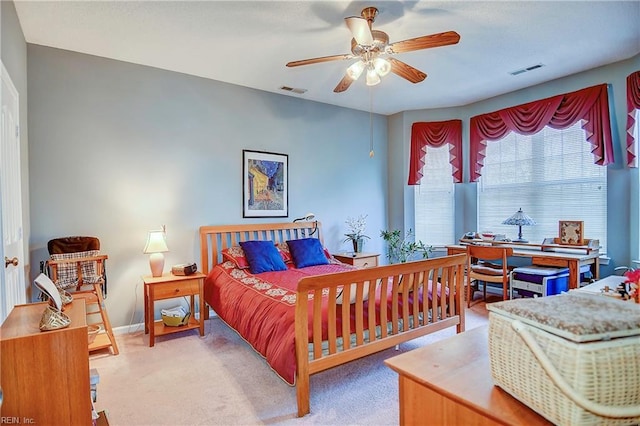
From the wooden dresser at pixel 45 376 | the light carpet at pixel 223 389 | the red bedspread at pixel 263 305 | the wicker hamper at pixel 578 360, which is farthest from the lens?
the red bedspread at pixel 263 305

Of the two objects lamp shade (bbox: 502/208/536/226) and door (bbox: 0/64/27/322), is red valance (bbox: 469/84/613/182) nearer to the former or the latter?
lamp shade (bbox: 502/208/536/226)

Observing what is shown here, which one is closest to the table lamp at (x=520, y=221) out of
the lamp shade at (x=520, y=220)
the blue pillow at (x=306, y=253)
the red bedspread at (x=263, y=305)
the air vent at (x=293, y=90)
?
the lamp shade at (x=520, y=220)

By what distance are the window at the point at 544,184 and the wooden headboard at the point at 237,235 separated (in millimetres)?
2730

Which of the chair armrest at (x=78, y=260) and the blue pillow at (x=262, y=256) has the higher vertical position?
the chair armrest at (x=78, y=260)

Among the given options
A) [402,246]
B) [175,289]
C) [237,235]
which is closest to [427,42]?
[237,235]

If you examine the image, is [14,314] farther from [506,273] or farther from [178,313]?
[506,273]

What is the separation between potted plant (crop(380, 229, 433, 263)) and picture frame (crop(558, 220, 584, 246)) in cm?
169

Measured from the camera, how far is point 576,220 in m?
4.21

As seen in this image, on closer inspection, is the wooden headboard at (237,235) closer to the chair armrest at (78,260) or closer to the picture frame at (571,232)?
the chair armrest at (78,260)

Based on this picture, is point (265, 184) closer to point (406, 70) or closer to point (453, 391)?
point (406, 70)

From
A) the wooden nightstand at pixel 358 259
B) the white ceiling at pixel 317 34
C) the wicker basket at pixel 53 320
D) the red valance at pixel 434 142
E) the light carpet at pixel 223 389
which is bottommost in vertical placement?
the light carpet at pixel 223 389

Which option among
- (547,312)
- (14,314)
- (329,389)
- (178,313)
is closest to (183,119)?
(178,313)

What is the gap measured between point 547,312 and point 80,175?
3.98 metres

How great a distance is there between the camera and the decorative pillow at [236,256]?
3861 millimetres
